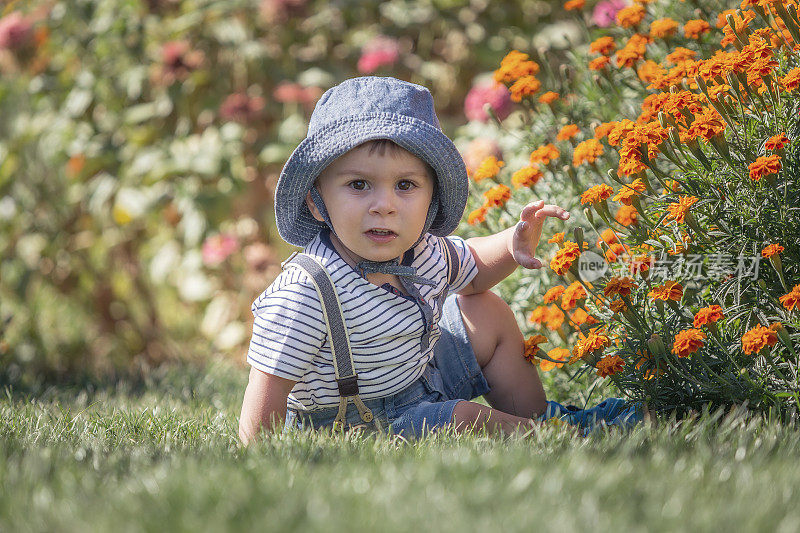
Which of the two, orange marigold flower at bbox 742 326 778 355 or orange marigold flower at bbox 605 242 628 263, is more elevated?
orange marigold flower at bbox 605 242 628 263

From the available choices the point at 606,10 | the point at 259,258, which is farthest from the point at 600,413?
the point at 259,258

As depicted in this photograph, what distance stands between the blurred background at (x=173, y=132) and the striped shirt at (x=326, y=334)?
7.61ft

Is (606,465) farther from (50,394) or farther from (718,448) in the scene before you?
(50,394)

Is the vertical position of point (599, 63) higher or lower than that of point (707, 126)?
higher

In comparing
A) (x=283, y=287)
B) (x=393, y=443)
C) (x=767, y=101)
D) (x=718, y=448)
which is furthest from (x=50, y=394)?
(x=767, y=101)

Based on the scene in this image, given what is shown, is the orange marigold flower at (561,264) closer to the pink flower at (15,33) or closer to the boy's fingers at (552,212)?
the boy's fingers at (552,212)

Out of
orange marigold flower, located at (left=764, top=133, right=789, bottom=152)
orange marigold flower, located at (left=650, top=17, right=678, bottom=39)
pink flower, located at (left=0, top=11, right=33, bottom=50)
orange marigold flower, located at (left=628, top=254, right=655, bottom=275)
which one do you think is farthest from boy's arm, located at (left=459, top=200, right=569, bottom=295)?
pink flower, located at (left=0, top=11, right=33, bottom=50)

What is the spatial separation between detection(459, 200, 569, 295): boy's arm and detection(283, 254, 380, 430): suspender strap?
51 cm

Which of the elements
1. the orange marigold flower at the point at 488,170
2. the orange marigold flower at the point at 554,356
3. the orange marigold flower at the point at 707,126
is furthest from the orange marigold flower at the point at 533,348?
the orange marigold flower at the point at 707,126

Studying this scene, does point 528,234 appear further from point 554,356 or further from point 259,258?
point 259,258

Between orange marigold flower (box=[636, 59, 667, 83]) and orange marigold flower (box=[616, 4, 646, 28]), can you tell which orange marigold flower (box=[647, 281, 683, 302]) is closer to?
orange marigold flower (box=[636, 59, 667, 83])

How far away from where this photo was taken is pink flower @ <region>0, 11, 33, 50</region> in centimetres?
439

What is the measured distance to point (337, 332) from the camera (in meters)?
1.98

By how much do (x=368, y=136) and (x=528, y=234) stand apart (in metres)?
0.54
